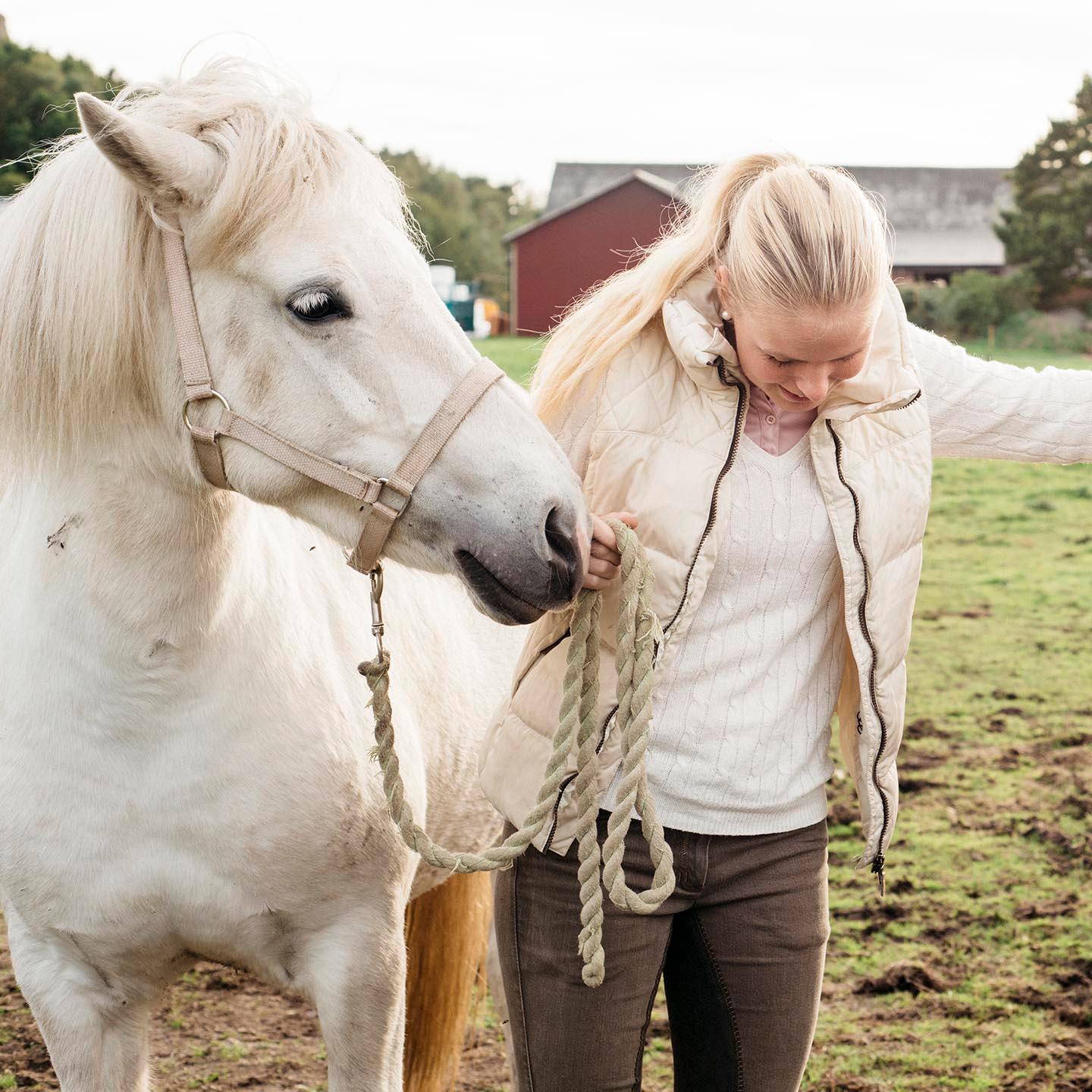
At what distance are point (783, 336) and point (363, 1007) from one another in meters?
1.20

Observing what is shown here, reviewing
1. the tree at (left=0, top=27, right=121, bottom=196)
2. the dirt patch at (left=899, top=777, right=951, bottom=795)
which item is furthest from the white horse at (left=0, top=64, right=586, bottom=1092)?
the tree at (left=0, top=27, right=121, bottom=196)

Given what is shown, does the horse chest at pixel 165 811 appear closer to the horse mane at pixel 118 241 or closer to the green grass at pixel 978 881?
the horse mane at pixel 118 241

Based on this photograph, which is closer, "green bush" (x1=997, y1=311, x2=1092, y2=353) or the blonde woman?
the blonde woman

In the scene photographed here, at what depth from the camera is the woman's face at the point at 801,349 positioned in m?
1.62

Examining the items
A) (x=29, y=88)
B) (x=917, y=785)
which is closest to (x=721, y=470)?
(x=917, y=785)

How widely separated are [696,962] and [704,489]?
742mm

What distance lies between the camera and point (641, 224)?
3409cm

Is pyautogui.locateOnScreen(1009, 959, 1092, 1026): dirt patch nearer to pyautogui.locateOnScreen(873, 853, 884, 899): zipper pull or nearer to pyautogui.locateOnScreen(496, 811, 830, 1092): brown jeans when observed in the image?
pyautogui.locateOnScreen(873, 853, 884, 899): zipper pull

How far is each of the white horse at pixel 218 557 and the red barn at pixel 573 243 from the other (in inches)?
1295

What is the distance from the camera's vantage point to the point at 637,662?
163 centimetres

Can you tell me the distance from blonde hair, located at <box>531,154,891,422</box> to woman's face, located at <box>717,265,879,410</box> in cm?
2

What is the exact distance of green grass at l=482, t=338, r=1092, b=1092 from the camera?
111 inches

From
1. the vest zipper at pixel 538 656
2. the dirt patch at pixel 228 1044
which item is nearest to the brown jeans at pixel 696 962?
the vest zipper at pixel 538 656

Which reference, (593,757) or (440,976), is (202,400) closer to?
(593,757)
